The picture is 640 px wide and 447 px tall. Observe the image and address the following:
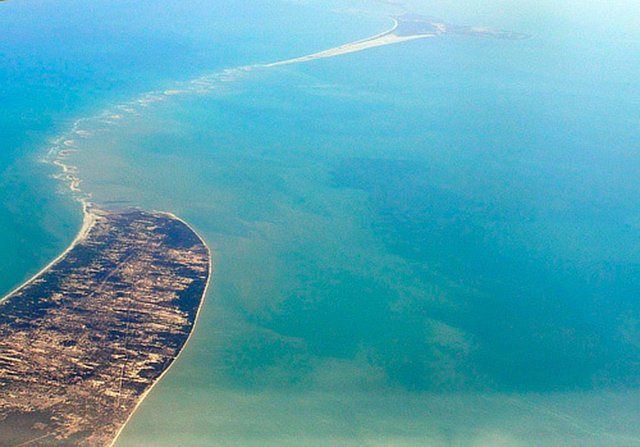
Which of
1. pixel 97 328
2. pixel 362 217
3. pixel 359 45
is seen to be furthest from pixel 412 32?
pixel 97 328

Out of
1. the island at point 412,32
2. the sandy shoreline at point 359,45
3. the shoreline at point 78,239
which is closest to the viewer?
the shoreline at point 78,239

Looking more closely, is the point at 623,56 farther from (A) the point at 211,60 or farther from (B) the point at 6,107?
(B) the point at 6,107

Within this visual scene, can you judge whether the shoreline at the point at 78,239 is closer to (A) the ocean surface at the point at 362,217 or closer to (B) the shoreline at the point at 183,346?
(A) the ocean surface at the point at 362,217

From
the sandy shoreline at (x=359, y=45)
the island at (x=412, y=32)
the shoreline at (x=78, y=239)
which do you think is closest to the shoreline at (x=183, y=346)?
the shoreline at (x=78, y=239)

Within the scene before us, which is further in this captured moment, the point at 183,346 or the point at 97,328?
the point at 97,328

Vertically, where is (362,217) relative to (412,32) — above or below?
below

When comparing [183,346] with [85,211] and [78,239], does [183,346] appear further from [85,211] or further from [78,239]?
[85,211]

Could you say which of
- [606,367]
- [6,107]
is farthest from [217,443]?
[6,107]
